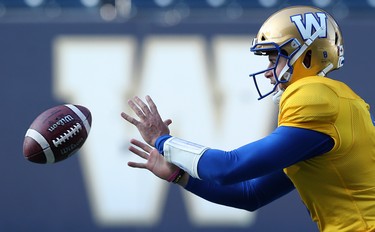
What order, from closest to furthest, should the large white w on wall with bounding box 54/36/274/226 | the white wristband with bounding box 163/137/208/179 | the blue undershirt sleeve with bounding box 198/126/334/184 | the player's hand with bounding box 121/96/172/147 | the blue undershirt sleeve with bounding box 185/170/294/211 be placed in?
1. the blue undershirt sleeve with bounding box 198/126/334/184
2. the white wristband with bounding box 163/137/208/179
3. the player's hand with bounding box 121/96/172/147
4. the blue undershirt sleeve with bounding box 185/170/294/211
5. the large white w on wall with bounding box 54/36/274/226

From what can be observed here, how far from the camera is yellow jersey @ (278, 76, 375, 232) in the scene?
10.9ft

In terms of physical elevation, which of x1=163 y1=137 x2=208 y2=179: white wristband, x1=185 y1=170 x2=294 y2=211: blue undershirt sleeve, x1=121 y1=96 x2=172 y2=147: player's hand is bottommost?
x1=185 y1=170 x2=294 y2=211: blue undershirt sleeve

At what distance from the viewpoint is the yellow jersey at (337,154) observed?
3.32 metres

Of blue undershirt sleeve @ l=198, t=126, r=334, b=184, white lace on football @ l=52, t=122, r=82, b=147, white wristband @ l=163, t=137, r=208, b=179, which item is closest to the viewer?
blue undershirt sleeve @ l=198, t=126, r=334, b=184

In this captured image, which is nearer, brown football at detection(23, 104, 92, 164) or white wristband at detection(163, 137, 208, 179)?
white wristband at detection(163, 137, 208, 179)

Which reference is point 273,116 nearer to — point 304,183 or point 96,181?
point 96,181

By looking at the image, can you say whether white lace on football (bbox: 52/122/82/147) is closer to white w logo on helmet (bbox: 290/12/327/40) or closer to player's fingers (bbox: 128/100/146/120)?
player's fingers (bbox: 128/100/146/120)

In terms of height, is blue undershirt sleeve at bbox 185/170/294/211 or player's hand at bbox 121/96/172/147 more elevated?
player's hand at bbox 121/96/172/147

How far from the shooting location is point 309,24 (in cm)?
361

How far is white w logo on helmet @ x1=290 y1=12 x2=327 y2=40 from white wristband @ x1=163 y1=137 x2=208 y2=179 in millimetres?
641

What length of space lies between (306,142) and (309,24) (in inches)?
22.3

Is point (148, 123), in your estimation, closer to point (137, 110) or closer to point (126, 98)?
point (137, 110)

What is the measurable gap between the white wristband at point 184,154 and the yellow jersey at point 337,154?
1.16 feet

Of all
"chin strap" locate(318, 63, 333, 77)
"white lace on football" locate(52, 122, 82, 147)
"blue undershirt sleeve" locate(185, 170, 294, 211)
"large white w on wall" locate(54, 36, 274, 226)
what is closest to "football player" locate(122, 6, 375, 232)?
"chin strap" locate(318, 63, 333, 77)
